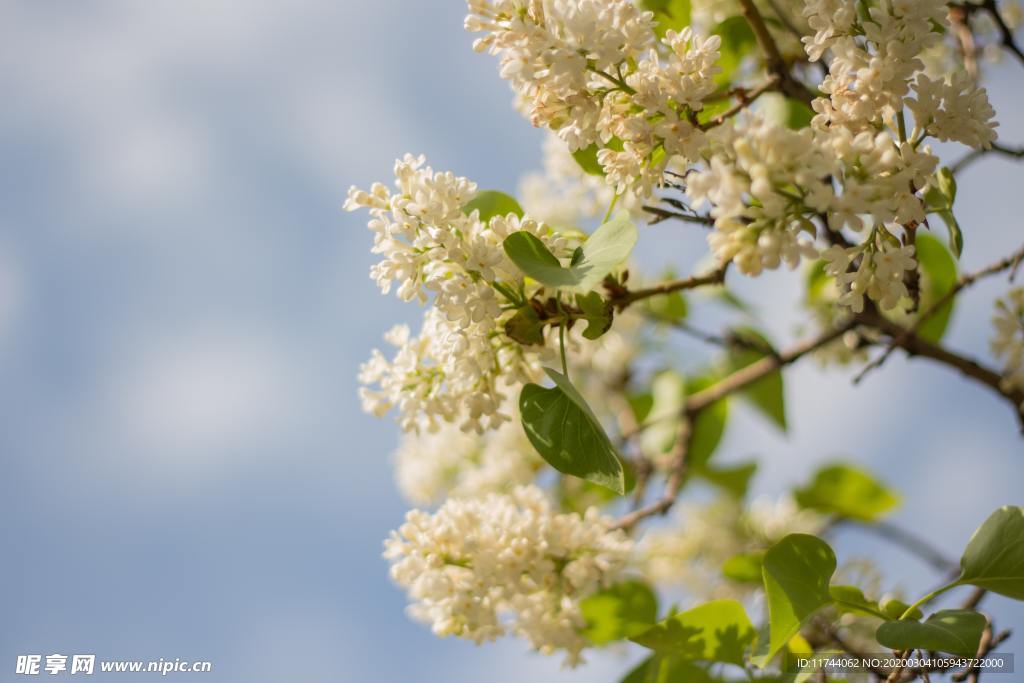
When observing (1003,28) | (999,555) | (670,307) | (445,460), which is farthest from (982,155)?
(445,460)

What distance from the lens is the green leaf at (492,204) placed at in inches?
66.4

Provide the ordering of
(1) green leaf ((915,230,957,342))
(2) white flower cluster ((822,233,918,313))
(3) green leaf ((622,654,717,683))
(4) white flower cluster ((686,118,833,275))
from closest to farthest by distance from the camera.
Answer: (4) white flower cluster ((686,118,833,275)) < (2) white flower cluster ((822,233,918,313)) < (3) green leaf ((622,654,717,683)) < (1) green leaf ((915,230,957,342))

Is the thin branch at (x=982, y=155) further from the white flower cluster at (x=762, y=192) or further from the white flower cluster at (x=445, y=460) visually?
the white flower cluster at (x=445, y=460)

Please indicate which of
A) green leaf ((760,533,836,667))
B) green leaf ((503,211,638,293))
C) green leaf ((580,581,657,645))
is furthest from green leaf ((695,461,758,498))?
green leaf ((503,211,638,293))

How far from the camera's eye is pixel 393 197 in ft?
4.56

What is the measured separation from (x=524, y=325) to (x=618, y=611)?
1.03 m

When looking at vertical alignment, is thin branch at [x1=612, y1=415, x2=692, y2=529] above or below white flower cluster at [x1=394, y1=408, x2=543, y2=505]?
below

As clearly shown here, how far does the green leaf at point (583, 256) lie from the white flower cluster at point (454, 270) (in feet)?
0.14

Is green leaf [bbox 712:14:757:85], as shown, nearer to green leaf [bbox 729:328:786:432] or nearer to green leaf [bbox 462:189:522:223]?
green leaf [bbox 462:189:522:223]

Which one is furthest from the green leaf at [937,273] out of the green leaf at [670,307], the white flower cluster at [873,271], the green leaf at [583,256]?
the green leaf at [583,256]

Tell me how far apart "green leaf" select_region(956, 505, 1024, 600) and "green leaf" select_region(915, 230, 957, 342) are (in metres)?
1.22

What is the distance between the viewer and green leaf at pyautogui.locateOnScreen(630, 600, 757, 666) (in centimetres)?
172

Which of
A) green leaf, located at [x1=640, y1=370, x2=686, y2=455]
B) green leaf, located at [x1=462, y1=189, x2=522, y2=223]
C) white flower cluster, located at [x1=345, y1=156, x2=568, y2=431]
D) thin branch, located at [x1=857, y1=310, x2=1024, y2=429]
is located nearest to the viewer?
white flower cluster, located at [x1=345, y1=156, x2=568, y2=431]

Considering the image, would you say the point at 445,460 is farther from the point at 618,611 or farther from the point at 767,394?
the point at 618,611
